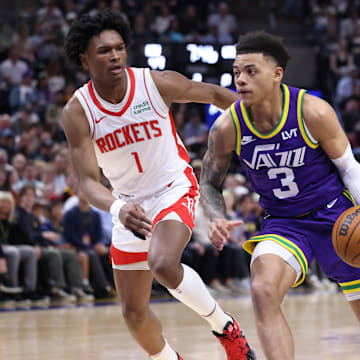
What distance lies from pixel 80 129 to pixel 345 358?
8.15 feet

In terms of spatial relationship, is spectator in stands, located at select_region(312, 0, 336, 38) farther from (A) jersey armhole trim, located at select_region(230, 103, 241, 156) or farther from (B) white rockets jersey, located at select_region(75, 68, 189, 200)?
(A) jersey armhole trim, located at select_region(230, 103, 241, 156)

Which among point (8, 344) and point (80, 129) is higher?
point (80, 129)

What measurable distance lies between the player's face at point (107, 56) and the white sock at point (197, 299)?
48.1 inches

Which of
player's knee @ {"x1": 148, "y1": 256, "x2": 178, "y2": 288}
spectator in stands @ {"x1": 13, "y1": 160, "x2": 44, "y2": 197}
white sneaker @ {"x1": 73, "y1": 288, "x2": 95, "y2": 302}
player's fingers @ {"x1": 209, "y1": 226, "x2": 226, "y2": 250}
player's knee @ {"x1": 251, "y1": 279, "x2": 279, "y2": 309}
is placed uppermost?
player's fingers @ {"x1": 209, "y1": 226, "x2": 226, "y2": 250}

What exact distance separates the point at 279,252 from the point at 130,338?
10.6 feet

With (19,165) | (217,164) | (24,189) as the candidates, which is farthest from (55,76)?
(217,164)

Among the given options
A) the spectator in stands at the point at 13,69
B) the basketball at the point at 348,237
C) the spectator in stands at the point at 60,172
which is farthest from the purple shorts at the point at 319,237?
the spectator in stands at the point at 13,69

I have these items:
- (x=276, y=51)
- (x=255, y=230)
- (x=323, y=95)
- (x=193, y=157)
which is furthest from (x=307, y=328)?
(x=323, y=95)

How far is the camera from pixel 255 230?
11.9m

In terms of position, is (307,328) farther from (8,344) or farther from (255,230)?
(255,230)

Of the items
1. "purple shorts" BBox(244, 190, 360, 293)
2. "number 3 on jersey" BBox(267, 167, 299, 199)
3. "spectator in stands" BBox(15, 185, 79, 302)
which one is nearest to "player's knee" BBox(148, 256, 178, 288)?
"purple shorts" BBox(244, 190, 360, 293)

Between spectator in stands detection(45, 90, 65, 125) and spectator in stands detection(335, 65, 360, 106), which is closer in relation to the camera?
spectator in stands detection(45, 90, 65, 125)

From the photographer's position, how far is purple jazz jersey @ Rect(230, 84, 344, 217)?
3859 millimetres

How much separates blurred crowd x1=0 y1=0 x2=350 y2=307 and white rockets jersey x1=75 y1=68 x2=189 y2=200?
16.0 ft
